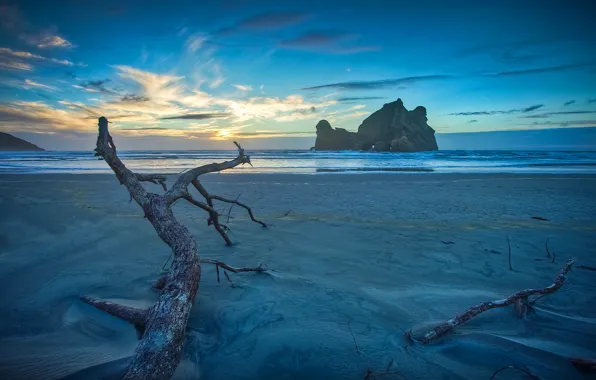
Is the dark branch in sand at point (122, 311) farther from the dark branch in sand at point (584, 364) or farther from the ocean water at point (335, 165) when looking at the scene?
the ocean water at point (335, 165)

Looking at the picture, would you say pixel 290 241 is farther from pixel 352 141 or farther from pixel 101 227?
pixel 352 141

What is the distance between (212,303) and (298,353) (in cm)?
134

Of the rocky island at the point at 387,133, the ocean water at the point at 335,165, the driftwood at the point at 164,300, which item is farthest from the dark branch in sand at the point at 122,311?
the rocky island at the point at 387,133

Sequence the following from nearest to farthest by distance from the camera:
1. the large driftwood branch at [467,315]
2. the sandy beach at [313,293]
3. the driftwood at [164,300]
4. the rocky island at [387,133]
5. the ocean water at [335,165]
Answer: the driftwood at [164,300] → the sandy beach at [313,293] → the large driftwood branch at [467,315] → the ocean water at [335,165] → the rocky island at [387,133]

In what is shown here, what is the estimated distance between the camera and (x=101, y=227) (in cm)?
648

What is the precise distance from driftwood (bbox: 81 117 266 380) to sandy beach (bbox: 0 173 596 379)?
0.18m

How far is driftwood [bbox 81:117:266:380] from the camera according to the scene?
218 cm

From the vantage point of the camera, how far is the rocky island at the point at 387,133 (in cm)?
8611

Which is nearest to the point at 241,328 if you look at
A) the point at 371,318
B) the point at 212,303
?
the point at 212,303

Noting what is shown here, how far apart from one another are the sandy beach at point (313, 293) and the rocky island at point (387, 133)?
78257 millimetres

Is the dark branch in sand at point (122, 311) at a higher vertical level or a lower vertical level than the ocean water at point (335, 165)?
lower

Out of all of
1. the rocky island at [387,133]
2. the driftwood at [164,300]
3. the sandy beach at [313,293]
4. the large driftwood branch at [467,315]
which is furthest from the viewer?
the rocky island at [387,133]

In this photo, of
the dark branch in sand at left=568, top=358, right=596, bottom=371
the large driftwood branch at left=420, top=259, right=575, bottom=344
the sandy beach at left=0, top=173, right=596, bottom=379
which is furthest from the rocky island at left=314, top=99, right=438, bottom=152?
the dark branch in sand at left=568, top=358, right=596, bottom=371

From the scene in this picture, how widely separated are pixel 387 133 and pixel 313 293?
94712 millimetres
